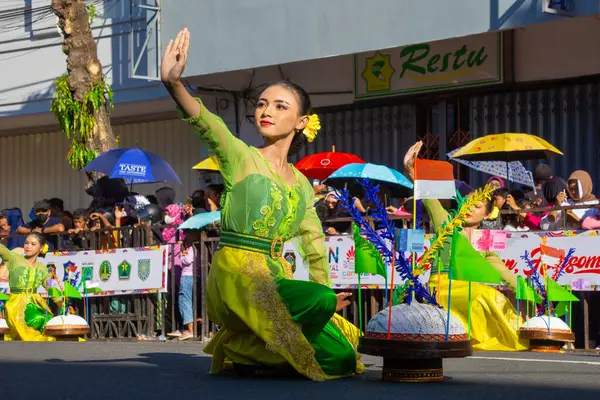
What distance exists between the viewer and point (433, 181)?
276 inches

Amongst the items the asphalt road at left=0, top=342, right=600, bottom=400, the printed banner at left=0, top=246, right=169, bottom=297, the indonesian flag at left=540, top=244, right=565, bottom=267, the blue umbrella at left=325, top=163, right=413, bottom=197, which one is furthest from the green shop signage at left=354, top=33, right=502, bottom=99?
the asphalt road at left=0, top=342, right=600, bottom=400

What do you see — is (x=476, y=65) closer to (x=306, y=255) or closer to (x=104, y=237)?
(x=104, y=237)

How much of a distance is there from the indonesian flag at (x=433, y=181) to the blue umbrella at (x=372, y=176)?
20.6ft

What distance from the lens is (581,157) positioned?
16.1 m

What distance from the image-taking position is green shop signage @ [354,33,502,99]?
54.3 feet

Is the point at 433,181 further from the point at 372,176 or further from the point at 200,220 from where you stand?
the point at 200,220

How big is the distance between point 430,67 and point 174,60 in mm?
11214

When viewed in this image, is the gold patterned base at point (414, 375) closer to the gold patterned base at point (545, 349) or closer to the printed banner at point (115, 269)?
the gold patterned base at point (545, 349)

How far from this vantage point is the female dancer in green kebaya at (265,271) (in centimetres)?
677

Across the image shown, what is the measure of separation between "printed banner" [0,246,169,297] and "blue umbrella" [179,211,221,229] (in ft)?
1.73

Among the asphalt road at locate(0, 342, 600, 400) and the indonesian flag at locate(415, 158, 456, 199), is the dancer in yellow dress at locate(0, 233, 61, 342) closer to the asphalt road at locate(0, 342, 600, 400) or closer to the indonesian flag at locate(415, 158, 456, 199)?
the asphalt road at locate(0, 342, 600, 400)

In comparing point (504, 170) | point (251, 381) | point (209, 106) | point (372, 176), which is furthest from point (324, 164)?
point (251, 381)

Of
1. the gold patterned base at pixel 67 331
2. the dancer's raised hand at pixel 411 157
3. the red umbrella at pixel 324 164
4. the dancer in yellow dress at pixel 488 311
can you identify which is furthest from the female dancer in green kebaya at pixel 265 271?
the red umbrella at pixel 324 164

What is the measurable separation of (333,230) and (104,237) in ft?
12.1
